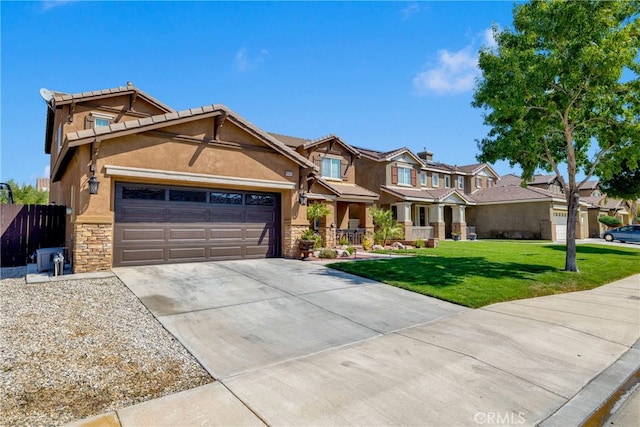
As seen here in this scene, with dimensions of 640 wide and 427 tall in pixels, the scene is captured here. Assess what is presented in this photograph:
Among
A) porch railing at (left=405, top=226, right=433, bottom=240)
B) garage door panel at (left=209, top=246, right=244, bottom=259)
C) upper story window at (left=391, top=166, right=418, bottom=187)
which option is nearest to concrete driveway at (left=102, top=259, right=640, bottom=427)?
garage door panel at (left=209, top=246, right=244, bottom=259)

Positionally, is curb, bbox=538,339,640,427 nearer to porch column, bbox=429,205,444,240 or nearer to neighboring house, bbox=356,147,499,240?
neighboring house, bbox=356,147,499,240

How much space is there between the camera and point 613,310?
25.7ft

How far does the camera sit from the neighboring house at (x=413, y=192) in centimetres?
2594

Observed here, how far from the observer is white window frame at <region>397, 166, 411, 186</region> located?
2821cm

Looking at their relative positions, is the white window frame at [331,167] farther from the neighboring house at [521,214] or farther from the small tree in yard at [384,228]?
the neighboring house at [521,214]

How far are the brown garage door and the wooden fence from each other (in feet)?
15.2

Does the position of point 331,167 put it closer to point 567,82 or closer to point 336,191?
point 336,191

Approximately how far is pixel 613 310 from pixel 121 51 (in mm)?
16788

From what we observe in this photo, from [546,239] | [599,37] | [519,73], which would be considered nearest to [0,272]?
[519,73]

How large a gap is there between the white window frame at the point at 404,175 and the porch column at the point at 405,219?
123 inches

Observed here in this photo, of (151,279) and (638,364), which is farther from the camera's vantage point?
(151,279)

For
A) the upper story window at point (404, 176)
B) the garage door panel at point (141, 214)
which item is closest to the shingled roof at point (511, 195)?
the upper story window at point (404, 176)

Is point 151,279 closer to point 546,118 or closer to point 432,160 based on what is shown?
point 546,118

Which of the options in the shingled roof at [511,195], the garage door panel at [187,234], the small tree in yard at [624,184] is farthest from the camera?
the shingled roof at [511,195]
